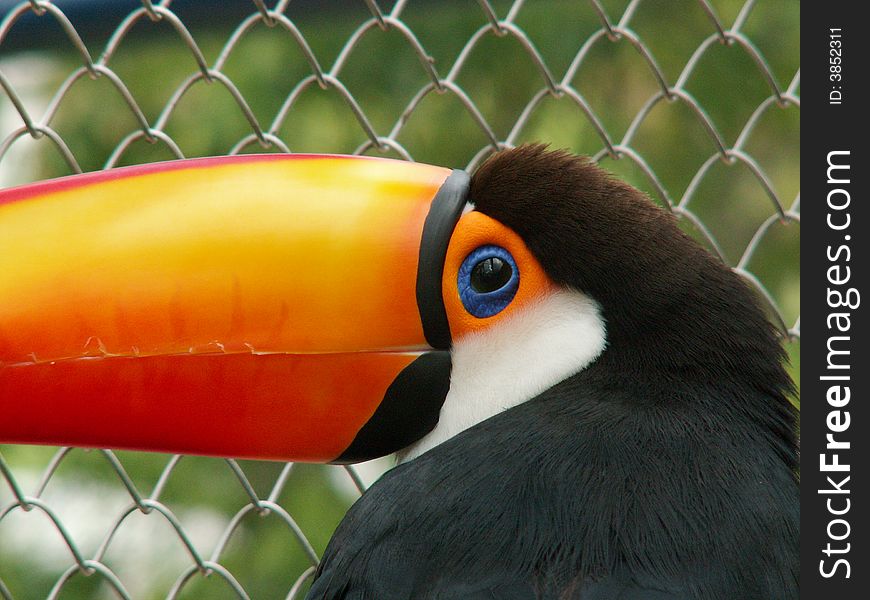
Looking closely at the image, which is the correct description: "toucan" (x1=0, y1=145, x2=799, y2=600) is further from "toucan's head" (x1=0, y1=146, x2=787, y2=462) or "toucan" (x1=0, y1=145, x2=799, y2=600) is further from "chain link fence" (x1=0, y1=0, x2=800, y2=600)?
"chain link fence" (x1=0, y1=0, x2=800, y2=600)

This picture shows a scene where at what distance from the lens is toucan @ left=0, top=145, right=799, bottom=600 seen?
1102 mm

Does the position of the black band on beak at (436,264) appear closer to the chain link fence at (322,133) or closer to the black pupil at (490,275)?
the black pupil at (490,275)

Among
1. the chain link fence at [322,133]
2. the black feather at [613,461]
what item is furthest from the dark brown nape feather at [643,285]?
the chain link fence at [322,133]

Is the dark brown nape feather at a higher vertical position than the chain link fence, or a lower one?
higher

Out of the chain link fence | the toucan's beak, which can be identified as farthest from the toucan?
the chain link fence

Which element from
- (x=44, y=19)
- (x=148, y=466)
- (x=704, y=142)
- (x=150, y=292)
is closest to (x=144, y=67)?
(x=148, y=466)

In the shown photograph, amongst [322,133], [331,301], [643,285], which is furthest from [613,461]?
[322,133]

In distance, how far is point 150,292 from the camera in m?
1.19

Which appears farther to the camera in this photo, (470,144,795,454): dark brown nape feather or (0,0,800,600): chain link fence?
(0,0,800,600): chain link fence

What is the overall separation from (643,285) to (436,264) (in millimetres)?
224

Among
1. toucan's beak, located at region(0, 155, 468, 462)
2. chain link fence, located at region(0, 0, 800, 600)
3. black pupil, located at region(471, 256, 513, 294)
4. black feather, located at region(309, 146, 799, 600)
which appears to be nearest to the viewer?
black feather, located at region(309, 146, 799, 600)

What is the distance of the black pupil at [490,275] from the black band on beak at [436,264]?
4 cm

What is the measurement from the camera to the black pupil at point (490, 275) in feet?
4.22

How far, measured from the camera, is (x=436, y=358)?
4.23 feet
